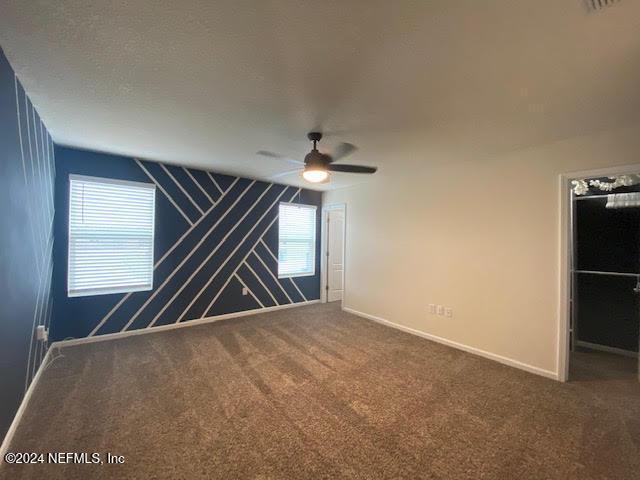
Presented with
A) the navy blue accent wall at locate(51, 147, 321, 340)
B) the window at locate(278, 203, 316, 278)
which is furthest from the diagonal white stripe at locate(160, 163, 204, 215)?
the window at locate(278, 203, 316, 278)

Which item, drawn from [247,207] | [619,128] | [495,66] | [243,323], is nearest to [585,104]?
[619,128]

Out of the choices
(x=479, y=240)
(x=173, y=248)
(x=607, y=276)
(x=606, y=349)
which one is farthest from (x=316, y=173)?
(x=606, y=349)

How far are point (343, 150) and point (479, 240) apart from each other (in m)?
1.98

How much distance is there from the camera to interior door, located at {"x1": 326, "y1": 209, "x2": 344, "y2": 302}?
229 inches

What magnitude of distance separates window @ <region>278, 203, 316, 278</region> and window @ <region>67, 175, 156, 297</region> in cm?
220

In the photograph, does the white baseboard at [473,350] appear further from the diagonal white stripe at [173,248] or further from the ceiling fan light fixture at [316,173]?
the diagonal white stripe at [173,248]

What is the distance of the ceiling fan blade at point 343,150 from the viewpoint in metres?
2.91

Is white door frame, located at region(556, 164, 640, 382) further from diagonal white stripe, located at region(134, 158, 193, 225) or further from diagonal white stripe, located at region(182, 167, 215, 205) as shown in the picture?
diagonal white stripe, located at region(134, 158, 193, 225)

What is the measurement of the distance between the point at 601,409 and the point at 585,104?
8.00ft

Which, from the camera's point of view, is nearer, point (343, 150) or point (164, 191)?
point (343, 150)

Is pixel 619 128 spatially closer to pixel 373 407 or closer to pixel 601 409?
pixel 601 409

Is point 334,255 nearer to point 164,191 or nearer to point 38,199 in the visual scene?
point 164,191

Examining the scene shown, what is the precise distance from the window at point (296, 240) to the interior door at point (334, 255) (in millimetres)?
339

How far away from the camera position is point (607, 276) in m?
3.43
